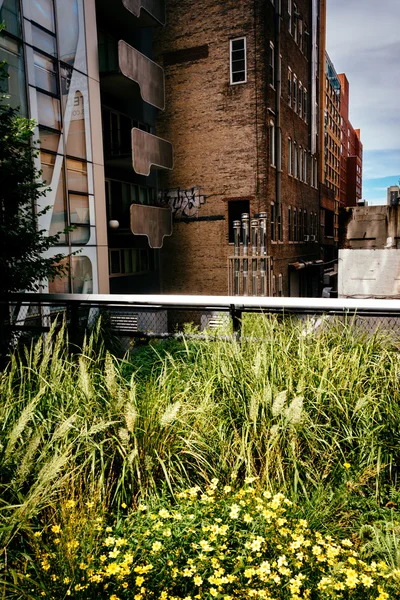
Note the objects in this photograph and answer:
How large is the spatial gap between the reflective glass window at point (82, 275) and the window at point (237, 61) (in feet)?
38.4

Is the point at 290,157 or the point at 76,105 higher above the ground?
the point at 290,157

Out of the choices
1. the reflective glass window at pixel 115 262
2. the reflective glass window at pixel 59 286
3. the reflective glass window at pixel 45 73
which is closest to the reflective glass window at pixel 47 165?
the reflective glass window at pixel 45 73

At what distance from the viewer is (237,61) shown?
1973 cm

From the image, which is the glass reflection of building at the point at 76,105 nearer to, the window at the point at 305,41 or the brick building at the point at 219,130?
the brick building at the point at 219,130

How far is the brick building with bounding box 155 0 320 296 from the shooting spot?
19.6 metres

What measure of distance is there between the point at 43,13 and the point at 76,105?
2.19 metres

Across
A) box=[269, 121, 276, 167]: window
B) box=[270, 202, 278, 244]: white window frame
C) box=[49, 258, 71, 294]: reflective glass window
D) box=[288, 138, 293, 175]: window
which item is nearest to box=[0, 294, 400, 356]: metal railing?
box=[49, 258, 71, 294]: reflective glass window

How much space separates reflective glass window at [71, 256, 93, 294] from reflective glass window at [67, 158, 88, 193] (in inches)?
76.7

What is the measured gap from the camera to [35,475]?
2605 millimetres

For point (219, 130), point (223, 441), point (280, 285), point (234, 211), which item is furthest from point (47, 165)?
point (280, 285)

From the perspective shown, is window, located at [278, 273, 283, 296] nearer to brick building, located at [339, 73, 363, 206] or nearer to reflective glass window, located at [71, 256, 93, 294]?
reflective glass window, located at [71, 256, 93, 294]

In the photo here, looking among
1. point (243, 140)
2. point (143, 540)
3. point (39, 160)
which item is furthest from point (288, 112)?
point (143, 540)

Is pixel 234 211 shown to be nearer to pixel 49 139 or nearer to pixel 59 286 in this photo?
pixel 49 139

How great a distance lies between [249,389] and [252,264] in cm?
1617
